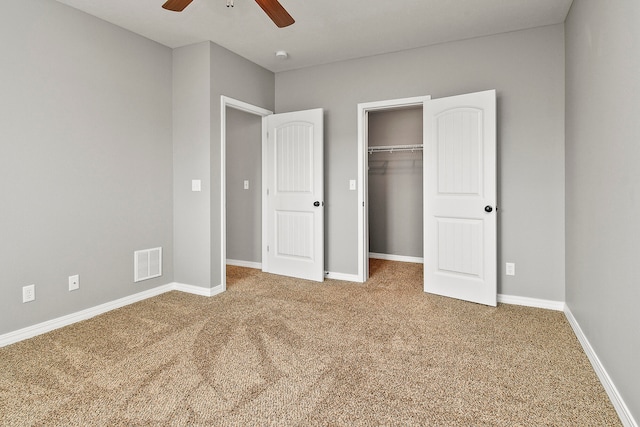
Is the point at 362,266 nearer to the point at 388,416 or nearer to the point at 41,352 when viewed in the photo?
the point at 388,416

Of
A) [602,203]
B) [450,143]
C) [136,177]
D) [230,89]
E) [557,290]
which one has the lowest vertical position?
[557,290]

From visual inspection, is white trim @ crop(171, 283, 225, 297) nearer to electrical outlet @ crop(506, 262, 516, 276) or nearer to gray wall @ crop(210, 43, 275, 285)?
gray wall @ crop(210, 43, 275, 285)

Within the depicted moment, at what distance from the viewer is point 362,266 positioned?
13.1ft

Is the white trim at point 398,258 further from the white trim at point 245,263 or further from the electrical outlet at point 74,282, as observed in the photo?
the electrical outlet at point 74,282

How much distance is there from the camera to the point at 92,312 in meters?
2.96

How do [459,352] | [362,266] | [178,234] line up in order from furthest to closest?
1. [362,266]
2. [178,234]
3. [459,352]

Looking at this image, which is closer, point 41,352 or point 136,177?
point 41,352

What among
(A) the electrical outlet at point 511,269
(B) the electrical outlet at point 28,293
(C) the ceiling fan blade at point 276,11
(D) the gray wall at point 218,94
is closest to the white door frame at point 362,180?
(D) the gray wall at point 218,94

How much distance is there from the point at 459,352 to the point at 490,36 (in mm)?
2925

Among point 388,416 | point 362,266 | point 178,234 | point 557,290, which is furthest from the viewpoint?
point 362,266

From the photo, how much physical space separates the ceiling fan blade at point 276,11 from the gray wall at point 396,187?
3.23 m

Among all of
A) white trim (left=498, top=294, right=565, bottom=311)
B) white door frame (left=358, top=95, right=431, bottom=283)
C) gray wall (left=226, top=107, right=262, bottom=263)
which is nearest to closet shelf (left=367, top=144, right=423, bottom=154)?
white door frame (left=358, top=95, right=431, bottom=283)

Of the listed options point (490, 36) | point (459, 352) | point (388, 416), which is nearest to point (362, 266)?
point (459, 352)

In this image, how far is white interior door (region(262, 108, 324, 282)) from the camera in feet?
13.1
